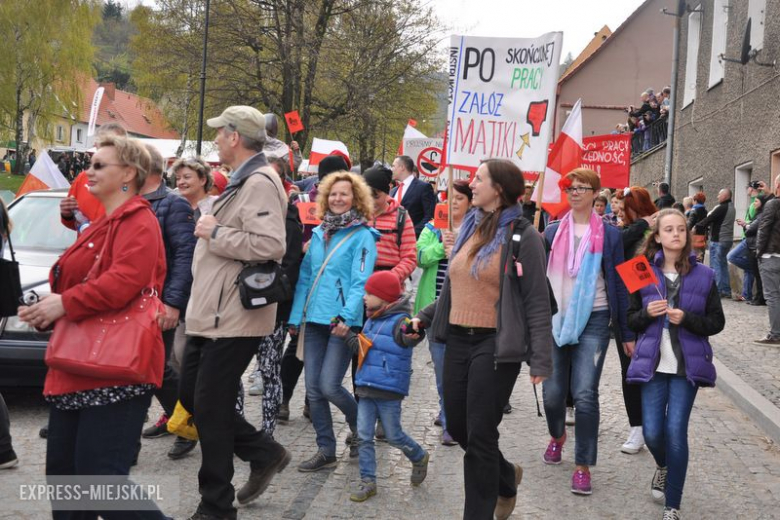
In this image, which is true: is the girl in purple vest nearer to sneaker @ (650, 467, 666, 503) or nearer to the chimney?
sneaker @ (650, 467, 666, 503)

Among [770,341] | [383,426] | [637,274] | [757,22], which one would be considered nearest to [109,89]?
[757,22]

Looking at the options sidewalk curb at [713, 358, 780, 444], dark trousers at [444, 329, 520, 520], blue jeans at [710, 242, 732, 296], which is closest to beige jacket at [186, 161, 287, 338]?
dark trousers at [444, 329, 520, 520]

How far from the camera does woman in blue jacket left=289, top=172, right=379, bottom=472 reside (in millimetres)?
5770

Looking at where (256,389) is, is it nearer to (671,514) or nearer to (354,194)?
(354,194)

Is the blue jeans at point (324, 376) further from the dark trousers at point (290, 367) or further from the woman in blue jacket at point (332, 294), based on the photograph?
the dark trousers at point (290, 367)

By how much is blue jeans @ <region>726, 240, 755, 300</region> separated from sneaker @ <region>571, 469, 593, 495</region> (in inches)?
352

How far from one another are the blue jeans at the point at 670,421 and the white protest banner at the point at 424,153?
38.6ft

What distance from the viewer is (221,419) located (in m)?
4.66

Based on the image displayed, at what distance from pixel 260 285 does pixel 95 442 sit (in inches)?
49.3

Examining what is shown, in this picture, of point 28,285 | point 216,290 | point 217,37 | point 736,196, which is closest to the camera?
point 216,290

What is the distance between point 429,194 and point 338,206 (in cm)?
439

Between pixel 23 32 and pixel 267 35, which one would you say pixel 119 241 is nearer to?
pixel 267 35

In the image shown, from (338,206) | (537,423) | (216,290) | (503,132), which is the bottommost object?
(537,423)

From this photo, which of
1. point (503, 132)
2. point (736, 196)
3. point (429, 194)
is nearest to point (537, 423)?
point (503, 132)
